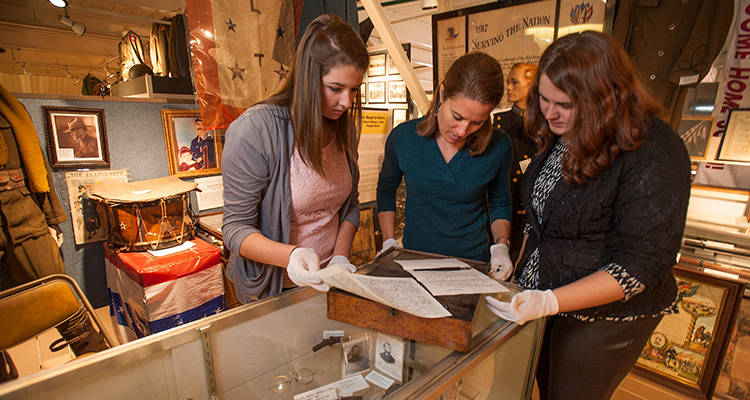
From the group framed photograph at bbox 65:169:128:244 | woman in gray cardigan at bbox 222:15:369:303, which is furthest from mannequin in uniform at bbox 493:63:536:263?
framed photograph at bbox 65:169:128:244

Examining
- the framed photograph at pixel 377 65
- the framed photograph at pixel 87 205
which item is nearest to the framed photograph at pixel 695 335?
the framed photograph at pixel 377 65

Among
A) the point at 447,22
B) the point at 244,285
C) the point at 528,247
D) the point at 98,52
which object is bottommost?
the point at 244,285

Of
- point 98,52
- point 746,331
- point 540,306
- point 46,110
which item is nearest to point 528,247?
point 540,306

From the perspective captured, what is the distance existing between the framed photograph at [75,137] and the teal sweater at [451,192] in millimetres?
2222

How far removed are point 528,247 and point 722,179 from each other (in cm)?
208

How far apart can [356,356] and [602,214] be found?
83 centimetres

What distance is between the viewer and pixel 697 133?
8.04ft

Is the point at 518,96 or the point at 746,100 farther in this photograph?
the point at 518,96

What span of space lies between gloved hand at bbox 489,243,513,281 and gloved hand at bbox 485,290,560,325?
213mm

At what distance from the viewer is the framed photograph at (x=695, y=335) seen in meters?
2.18

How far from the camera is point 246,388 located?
0.94 metres

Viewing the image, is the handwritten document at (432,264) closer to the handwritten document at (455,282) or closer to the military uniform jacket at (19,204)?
the handwritten document at (455,282)

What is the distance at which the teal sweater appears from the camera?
152cm

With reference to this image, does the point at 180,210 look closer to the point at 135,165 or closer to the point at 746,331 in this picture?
the point at 135,165
